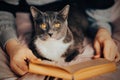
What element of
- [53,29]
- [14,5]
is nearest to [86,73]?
[53,29]

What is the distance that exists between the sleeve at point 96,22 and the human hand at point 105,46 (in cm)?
1

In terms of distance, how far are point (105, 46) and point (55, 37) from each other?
0.51 ft

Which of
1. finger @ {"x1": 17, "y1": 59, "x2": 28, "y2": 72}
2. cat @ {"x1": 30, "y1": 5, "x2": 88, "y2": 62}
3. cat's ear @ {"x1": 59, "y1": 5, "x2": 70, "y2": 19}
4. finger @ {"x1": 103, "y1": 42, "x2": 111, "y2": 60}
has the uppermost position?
cat's ear @ {"x1": 59, "y1": 5, "x2": 70, "y2": 19}

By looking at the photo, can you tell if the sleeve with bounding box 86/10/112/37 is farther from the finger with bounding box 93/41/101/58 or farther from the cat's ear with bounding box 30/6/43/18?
the cat's ear with bounding box 30/6/43/18

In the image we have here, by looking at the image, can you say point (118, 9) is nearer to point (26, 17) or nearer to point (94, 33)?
point (94, 33)

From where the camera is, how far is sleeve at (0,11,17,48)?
755 mm

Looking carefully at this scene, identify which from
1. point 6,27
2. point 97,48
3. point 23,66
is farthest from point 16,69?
point 97,48

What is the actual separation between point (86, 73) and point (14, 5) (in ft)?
0.99

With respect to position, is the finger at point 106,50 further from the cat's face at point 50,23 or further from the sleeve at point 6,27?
the sleeve at point 6,27

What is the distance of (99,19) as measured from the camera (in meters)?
0.79

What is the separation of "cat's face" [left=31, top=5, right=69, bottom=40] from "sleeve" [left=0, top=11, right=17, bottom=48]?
0.24ft

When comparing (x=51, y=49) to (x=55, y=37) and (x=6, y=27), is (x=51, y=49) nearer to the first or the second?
(x=55, y=37)

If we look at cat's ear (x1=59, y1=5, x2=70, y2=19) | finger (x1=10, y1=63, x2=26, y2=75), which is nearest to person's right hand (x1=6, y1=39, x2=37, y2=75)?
finger (x1=10, y1=63, x2=26, y2=75)

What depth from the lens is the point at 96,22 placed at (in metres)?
0.79
